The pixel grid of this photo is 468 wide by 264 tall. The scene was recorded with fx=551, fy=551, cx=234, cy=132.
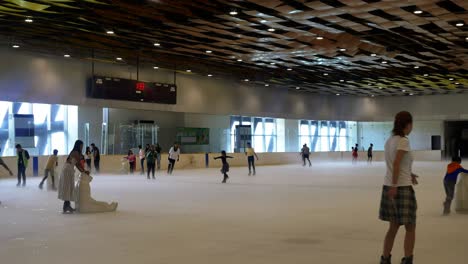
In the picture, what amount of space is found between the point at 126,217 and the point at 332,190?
7579mm

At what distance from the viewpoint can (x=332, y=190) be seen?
1630cm

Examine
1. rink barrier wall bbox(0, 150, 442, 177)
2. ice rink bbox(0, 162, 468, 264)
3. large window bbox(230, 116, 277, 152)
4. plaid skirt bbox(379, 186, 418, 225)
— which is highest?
large window bbox(230, 116, 277, 152)

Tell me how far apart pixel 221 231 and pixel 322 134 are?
3985 cm

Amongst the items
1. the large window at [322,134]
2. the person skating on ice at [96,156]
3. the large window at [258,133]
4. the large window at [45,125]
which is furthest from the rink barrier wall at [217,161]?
the large window at [45,125]

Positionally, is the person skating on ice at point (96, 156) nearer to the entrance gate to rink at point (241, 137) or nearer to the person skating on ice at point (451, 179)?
the entrance gate to rink at point (241, 137)

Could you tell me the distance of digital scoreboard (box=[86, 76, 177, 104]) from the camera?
87.9ft

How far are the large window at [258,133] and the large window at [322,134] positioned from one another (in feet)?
11.8

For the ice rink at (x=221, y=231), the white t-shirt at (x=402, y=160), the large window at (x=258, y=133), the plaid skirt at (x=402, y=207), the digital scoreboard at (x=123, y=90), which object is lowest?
the ice rink at (x=221, y=231)

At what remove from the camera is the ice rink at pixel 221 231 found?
22.4 ft

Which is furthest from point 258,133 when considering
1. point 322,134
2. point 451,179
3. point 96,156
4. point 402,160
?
point 402,160

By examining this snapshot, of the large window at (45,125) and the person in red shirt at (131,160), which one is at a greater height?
the large window at (45,125)

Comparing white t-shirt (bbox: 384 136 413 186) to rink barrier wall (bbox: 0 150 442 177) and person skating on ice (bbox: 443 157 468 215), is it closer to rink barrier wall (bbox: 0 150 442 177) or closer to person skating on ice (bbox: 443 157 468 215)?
person skating on ice (bbox: 443 157 468 215)

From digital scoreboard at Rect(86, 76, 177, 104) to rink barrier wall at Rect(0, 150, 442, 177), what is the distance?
10.3ft

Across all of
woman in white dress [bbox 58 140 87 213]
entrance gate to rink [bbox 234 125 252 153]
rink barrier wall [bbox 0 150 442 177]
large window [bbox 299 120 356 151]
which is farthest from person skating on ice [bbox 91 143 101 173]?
large window [bbox 299 120 356 151]
